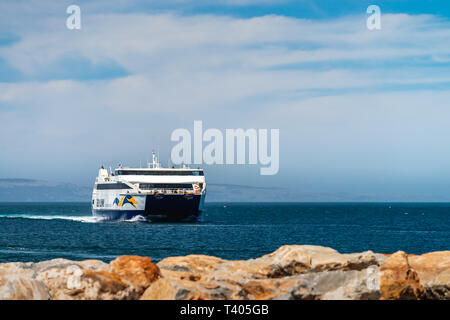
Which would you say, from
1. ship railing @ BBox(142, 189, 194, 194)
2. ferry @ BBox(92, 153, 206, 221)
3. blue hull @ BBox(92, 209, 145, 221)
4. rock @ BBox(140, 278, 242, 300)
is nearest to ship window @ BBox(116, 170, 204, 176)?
A: ferry @ BBox(92, 153, 206, 221)

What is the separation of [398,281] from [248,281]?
315 cm

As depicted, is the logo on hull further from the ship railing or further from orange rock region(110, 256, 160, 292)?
orange rock region(110, 256, 160, 292)

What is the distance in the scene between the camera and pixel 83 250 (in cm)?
3778

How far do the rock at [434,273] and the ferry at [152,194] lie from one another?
45344mm

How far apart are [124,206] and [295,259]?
49.9m

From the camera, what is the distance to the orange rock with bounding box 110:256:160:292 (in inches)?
501

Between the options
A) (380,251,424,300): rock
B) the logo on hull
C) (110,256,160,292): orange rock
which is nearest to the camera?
(380,251,424,300): rock

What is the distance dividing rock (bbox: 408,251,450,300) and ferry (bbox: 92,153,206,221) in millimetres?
45344

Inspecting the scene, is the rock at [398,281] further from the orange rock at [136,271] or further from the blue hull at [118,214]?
the blue hull at [118,214]

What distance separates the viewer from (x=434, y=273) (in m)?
15.8
